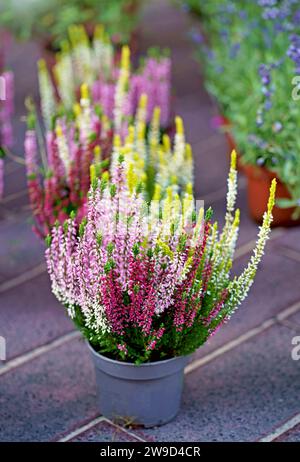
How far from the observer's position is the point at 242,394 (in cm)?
335

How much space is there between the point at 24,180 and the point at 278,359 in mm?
2397

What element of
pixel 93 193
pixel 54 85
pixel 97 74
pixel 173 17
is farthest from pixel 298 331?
pixel 173 17

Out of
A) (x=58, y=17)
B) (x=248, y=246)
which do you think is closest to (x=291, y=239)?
(x=248, y=246)

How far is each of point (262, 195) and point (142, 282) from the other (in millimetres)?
Answer: 1908

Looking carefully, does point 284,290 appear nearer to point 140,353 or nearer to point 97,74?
point 140,353

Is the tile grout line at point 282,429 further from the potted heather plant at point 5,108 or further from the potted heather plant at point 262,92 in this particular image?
the potted heather plant at point 5,108

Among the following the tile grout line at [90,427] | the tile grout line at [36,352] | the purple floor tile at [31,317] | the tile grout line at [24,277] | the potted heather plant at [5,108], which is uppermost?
the potted heather plant at [5,108]

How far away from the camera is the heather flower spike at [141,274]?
2.81 metres

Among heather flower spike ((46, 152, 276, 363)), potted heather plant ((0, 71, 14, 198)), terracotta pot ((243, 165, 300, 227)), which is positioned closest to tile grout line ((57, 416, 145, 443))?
→ heather flower spike ((46, 152, 276, 363))

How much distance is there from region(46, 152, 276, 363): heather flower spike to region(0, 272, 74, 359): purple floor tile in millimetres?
800

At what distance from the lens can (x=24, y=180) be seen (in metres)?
5.29

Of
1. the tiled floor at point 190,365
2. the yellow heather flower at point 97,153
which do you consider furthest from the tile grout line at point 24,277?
the yellow heather flower at point 97,153

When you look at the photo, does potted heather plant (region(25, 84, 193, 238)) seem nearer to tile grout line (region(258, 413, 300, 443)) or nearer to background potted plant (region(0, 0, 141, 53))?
tile grout line (region(258, 413, 300, 443))

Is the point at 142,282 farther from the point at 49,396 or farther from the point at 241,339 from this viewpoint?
the point at 241,339
